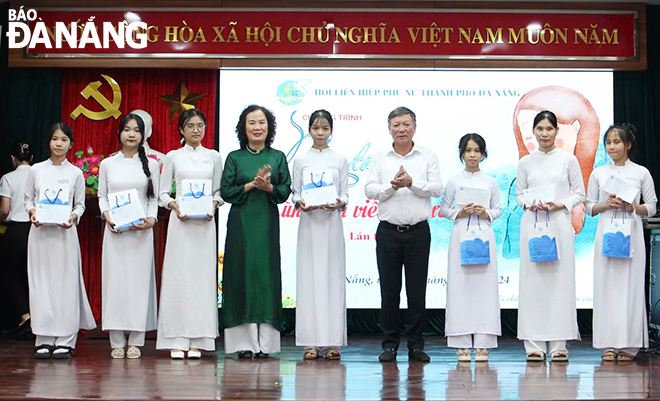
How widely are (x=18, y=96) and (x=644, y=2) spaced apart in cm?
583

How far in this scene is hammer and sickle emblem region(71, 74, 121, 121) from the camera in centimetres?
713

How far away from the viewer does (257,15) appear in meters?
7.04

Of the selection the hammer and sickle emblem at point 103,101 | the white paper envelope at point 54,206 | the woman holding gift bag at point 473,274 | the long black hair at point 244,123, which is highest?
the hammer and sickle emblem at point 103,101

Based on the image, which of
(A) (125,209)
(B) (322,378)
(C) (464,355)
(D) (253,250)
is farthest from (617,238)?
(A) (125,209)

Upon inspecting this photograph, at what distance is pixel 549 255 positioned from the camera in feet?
16.0

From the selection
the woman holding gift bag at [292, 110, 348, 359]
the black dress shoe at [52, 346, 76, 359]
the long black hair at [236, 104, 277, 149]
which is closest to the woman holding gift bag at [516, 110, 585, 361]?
the woman holding gift bag at [292, 110, 348, 359]

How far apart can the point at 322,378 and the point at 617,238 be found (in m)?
2.18

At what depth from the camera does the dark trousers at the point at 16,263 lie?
6602mm

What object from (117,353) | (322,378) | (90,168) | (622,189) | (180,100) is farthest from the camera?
(180,100)

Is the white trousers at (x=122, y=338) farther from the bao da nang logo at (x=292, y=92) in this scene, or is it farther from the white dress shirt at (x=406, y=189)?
the bao da nang logo at (x=292, y=92)

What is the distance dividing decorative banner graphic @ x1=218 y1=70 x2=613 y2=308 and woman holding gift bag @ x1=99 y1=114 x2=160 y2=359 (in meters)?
1.86

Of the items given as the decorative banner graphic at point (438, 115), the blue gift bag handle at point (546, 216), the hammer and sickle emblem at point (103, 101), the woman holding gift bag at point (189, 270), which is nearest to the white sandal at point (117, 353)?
the woman holding gift bag at point (189, 270)

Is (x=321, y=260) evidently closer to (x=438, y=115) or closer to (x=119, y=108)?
(x=438, y=115)

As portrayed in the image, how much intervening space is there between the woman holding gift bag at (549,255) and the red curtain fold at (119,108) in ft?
10.7
